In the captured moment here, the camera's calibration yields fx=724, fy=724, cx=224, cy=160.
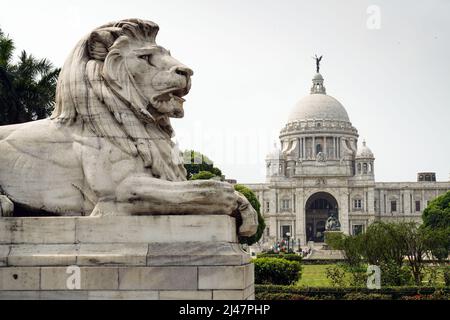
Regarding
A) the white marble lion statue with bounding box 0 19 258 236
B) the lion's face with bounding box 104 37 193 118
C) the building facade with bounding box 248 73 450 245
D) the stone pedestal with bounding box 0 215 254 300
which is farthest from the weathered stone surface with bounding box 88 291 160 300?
the building facade with bounding box 248 73 450 245

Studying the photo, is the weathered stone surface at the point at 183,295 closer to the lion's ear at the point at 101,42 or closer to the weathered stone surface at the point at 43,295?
the weathered stone surface at the point at 43,295

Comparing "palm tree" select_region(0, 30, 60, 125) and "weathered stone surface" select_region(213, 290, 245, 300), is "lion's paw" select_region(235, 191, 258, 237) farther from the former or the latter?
"palm tree" select_region(0, 30, 60, 125)

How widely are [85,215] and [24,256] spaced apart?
0.69 meters

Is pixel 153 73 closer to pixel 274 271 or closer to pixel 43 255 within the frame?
pixel 43 255

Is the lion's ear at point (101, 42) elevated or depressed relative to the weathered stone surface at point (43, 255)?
elevated

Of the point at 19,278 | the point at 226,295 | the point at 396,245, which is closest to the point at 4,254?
the point at 19,278

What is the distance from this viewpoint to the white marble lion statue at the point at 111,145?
21.5 feet

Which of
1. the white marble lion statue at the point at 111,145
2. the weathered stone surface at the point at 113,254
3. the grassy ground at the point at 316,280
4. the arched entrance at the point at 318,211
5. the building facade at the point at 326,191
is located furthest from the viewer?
the arched entrance at the point at 318,211

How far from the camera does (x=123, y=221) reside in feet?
21.1

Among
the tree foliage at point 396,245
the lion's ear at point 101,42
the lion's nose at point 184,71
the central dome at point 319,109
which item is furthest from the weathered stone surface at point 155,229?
the central dome at point 319,109

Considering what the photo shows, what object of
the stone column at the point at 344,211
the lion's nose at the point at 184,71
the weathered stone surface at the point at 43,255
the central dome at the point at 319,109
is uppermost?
the central dome at the point at 319,109

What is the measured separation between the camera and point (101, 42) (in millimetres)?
7039

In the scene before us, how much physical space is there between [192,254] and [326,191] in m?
90.7
